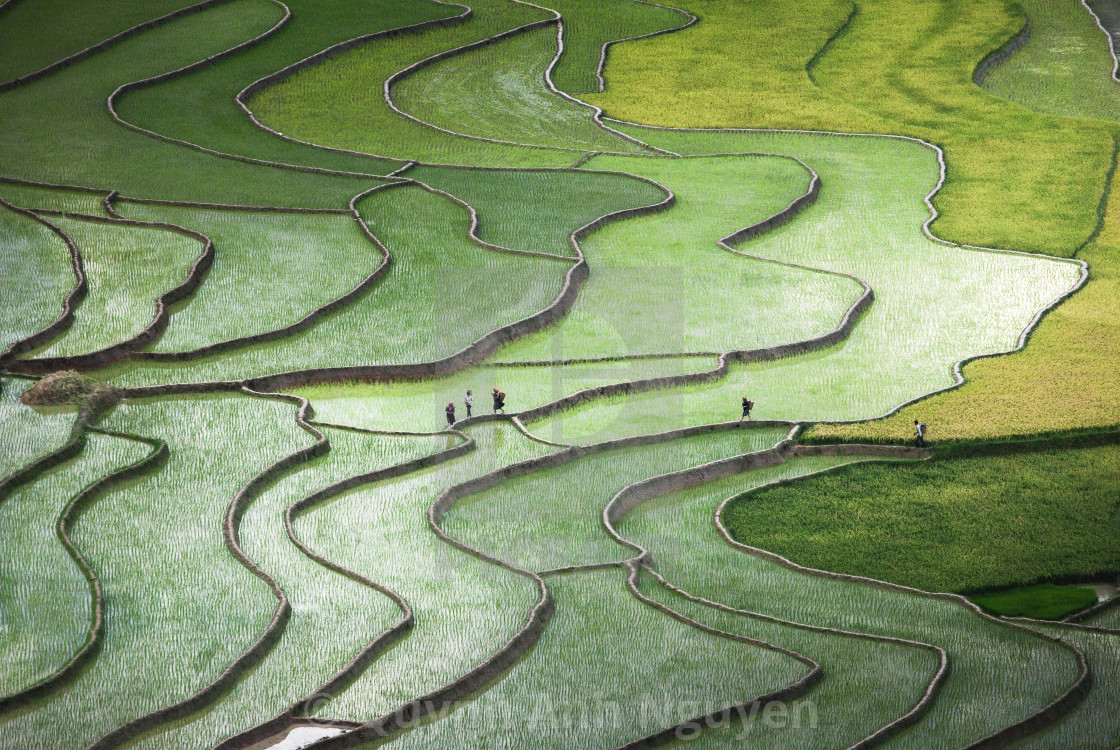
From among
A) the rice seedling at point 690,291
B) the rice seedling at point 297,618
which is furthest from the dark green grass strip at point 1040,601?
the rice seedling at point 690,291

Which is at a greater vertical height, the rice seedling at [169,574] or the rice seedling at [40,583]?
the rice seedling at [40,583]

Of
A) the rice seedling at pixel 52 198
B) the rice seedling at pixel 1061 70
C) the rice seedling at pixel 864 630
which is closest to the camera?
the rice seedling at pixel 864 630

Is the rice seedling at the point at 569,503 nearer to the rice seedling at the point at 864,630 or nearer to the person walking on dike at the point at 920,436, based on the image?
the rice seedling at the point at 864,630

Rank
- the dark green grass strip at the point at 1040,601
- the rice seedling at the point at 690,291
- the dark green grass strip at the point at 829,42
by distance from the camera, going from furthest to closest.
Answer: the dark green grass strip at the point at 829,42, the rice seedling at the point at 690,291, the dark green grass strip at the point at 1040,601

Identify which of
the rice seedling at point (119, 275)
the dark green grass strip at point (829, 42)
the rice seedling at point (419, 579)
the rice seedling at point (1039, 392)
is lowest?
the rice seedling at point (1039, 392)

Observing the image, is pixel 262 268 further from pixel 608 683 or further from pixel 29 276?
pixel 608 683

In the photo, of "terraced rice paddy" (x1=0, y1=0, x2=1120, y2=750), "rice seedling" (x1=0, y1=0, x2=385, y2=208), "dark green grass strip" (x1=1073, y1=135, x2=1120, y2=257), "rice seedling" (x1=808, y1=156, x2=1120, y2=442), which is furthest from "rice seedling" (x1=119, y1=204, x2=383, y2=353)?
"dark green grass strip" (x1=1073, y1=135, x2=1120, y2=257)

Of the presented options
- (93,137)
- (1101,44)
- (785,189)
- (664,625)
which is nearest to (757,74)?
(785,189)
